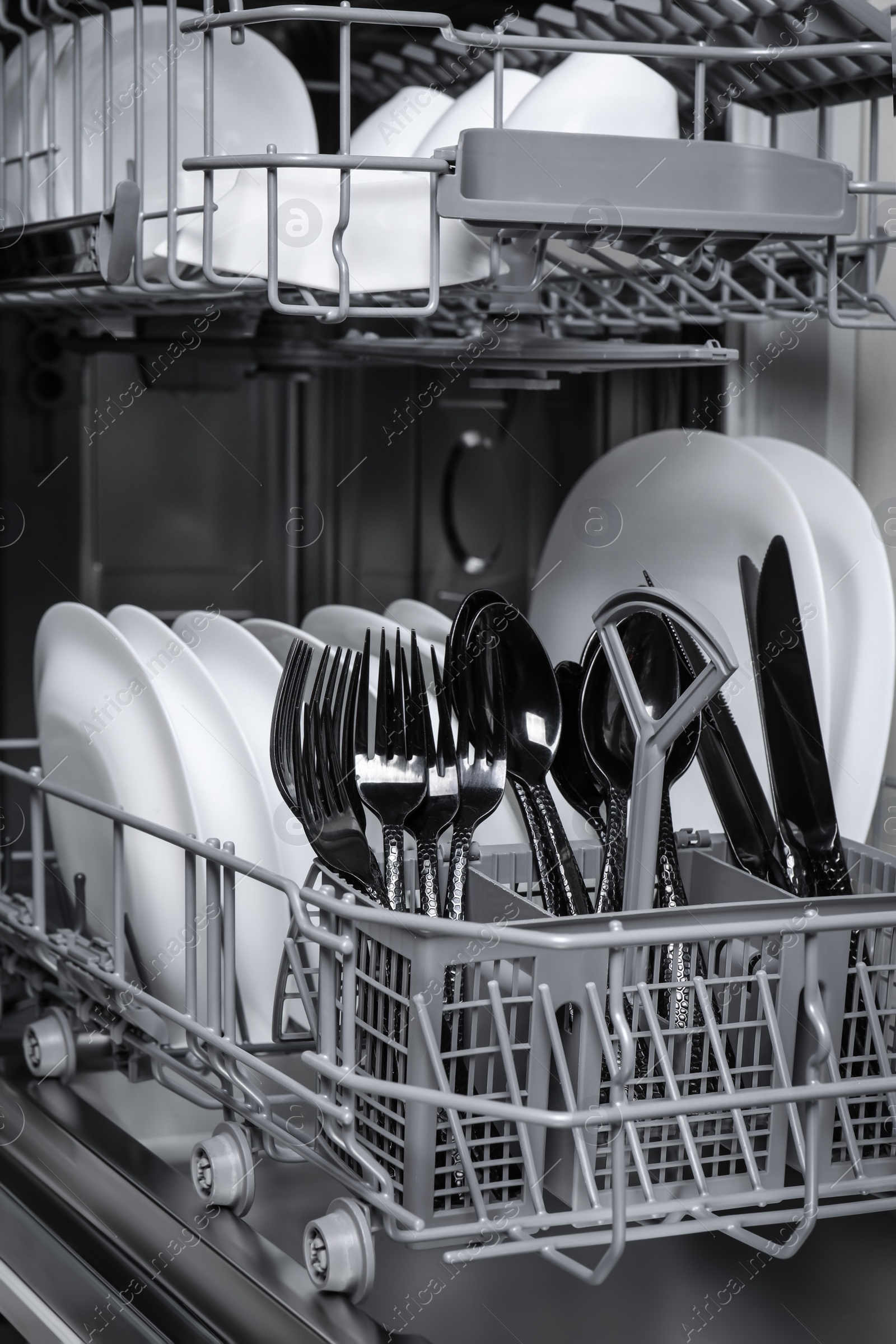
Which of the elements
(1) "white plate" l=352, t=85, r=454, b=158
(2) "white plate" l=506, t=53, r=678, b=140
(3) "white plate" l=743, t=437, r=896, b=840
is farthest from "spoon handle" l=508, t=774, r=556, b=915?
(1) "white plate" l=352, t=85, r=454, b=158

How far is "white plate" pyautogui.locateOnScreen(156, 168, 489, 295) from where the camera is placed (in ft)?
2.32

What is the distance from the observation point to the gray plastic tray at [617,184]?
585mm

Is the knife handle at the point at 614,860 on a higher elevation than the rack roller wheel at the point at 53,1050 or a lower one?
higher

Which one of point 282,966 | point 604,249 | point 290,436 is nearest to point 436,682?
point 282,966

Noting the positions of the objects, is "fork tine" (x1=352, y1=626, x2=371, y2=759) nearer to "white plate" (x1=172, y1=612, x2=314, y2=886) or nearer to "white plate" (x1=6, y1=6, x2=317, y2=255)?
"white plate" (x1=172, y1=612, x2=314, y2=886)

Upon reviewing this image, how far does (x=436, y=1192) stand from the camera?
1.66 ft

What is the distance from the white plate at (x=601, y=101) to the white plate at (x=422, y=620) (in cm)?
34

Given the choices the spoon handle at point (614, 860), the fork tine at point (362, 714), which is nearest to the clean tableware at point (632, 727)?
the spoon handle at point (614, 860)

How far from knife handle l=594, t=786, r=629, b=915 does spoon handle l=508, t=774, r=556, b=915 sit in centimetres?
2

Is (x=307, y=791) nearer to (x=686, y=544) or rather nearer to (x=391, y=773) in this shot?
(x=391, y=773)

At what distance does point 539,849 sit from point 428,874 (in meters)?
0.06

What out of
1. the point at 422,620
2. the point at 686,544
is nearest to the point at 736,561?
the point at 686,544

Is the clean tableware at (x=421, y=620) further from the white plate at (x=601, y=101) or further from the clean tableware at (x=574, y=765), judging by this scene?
the white plate at (x=601, y=101)

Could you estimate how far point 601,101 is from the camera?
0.70 meters
